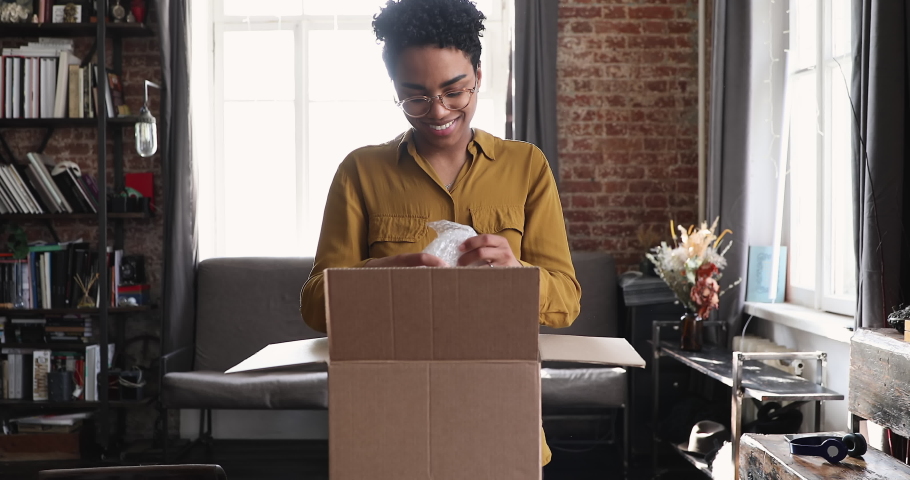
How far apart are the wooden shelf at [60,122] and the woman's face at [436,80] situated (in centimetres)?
334

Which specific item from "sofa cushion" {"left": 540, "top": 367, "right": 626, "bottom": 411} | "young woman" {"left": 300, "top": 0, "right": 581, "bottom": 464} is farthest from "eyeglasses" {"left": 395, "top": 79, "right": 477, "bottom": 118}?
"sofa cushion" {"left": 540, "top": 367, "right": 626, "bottom": 411}

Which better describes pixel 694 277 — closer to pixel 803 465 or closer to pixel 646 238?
pixel 646 238

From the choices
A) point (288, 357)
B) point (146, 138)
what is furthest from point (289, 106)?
point (288, 357)

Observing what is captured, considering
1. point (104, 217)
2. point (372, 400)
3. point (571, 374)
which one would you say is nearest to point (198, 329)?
point (104, 217)

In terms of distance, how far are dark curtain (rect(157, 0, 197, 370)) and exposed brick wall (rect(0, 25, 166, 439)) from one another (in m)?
0.27

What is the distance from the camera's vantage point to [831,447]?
174cm

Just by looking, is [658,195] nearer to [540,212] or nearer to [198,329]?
[198,329]

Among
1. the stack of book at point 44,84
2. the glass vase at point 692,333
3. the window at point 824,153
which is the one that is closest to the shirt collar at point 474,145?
the window at point 824,153

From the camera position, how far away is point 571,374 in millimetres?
3756

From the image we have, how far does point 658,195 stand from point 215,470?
362 centimetres

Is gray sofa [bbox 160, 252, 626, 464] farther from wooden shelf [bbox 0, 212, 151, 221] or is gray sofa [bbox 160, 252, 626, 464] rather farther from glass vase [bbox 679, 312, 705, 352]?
glass vase [bbox 679, 312, 705, 352]

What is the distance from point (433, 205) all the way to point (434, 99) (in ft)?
0.60

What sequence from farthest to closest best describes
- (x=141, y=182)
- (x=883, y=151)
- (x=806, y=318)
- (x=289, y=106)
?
1. (x=289, y=106)
2. (x=141, y=182)
3. (x=806, y=318)
4. (x=883, y=151)

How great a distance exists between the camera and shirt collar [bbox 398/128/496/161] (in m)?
1.35
